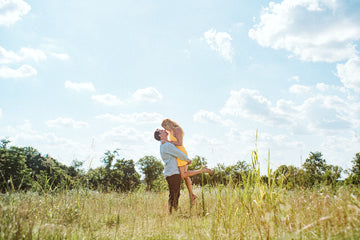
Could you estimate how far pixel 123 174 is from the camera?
73.5 ft

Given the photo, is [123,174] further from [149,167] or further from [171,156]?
[171,156]

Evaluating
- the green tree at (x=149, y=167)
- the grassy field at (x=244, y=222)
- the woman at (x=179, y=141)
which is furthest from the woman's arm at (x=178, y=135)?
the green tree at (x=149, y=167)

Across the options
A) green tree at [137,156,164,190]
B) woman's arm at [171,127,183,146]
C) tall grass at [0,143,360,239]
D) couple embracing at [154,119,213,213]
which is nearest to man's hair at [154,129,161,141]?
couple embracing at [154,119,213,213]

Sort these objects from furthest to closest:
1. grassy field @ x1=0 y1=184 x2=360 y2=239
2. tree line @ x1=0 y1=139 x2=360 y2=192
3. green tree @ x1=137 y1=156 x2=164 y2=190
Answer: green tree @ x1=137 y1=156 x2=164 y2=190 < tree line @ x1=0 y1=139 x2=360 y2=192 < grassy field @ x1=0 y1=184 x2=360 y2=239

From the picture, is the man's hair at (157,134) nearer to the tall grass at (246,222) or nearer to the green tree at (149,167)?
the tall grass at (246,222)

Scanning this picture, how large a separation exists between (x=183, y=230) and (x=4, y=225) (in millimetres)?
2303

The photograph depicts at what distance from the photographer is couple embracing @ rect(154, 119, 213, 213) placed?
587 centimetres

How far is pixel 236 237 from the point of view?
323 centimetres

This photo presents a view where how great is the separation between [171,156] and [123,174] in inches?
689

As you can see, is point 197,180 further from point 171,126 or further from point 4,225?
point 4,225

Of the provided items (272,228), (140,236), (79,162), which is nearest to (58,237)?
(140,236)

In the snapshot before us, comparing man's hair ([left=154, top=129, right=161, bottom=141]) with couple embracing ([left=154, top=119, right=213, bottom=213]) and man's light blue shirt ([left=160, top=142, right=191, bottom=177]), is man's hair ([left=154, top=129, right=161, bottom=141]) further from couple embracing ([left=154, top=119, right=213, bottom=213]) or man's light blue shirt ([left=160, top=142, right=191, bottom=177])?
man's light blue shirt ([left=160, top=142, right=191, bottom=177])

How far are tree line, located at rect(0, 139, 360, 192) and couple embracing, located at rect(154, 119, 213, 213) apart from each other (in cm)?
70

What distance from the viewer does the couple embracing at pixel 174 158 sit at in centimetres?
587
